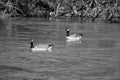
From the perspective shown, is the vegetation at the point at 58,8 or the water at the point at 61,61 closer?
the water at the point at 61,61

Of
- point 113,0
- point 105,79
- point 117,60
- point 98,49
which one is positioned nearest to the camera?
point 105,79

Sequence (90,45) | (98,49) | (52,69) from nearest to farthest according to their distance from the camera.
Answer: (52,69) → (98,49) → (90,45)

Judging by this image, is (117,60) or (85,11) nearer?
(117,60)

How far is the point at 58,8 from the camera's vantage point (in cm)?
5619

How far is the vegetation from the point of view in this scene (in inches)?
2032

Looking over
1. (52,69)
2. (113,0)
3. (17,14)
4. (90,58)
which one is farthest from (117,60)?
(17,14)

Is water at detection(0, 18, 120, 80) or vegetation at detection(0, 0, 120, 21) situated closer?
water at detection(0, 18, 120, 80)

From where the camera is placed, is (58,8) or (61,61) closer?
(61,61)

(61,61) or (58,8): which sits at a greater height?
(61,61)

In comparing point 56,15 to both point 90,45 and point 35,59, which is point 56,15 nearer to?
point 90,45

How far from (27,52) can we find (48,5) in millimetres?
36796

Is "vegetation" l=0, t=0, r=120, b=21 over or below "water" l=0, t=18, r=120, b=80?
below

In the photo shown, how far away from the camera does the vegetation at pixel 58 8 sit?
51.6 m

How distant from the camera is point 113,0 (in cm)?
5212
